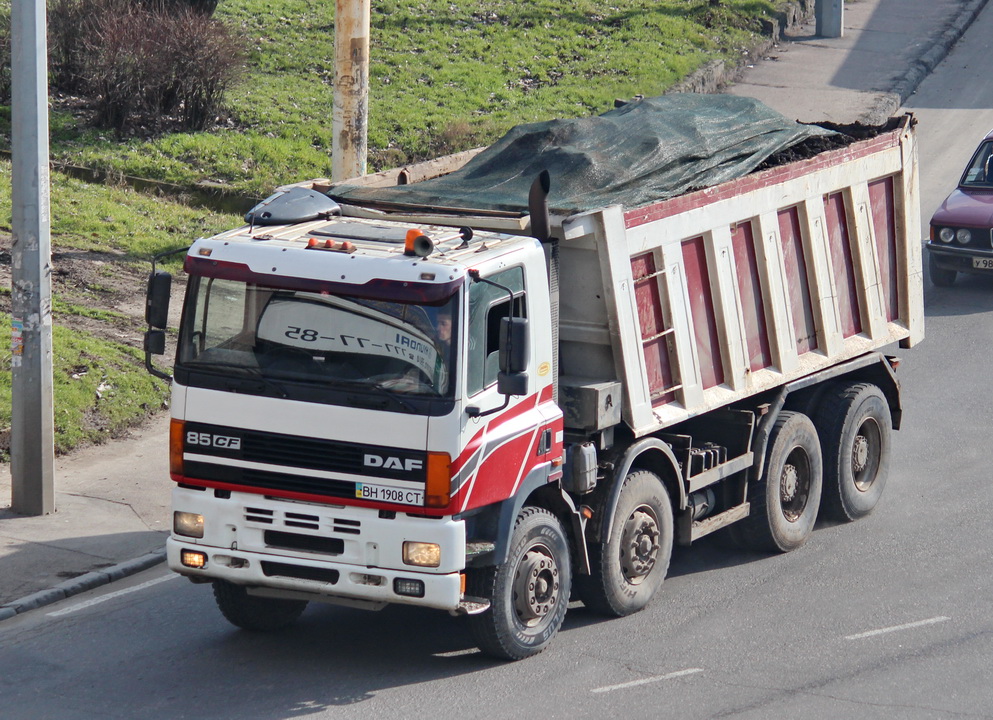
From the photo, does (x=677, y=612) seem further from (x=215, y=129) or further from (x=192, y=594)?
(x=215, y=129)

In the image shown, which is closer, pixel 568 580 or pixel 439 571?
pixel 439 571

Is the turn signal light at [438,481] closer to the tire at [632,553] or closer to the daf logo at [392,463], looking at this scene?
the daf logo at [392,463]

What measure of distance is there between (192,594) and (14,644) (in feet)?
4.29

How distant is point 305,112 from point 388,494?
16148mm

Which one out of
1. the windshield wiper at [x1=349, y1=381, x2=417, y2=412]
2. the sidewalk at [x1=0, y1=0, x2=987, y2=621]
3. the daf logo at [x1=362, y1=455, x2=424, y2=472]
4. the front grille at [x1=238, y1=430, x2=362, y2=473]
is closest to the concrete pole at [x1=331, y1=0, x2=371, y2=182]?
the sidewalk at [x1=0, y1=0, x2=987, y2=621]

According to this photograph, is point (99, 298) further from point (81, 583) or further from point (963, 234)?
point (963, 234)

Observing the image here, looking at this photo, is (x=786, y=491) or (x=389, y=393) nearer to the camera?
(x=389, y=393)

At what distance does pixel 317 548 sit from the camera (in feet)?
25.6

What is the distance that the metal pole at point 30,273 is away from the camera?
35.5 feet

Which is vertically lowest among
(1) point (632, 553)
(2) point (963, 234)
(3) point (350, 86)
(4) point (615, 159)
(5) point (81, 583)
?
(5) point (81, 583)

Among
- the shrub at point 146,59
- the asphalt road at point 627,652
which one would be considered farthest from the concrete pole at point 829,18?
the asphalt road at point 627,652

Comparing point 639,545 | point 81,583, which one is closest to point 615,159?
point 639,545

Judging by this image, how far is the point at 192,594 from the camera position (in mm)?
9727

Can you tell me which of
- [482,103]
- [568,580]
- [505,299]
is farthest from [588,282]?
[482,103]
